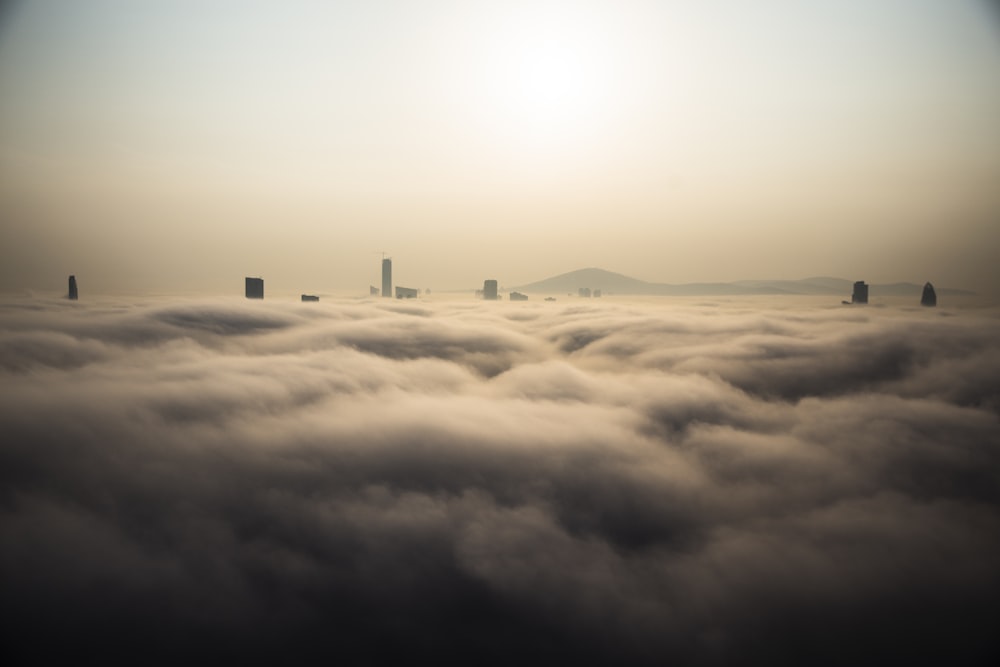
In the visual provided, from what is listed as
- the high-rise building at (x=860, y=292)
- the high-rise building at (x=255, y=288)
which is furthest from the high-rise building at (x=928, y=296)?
the high-rise building at (x=255, y=288)

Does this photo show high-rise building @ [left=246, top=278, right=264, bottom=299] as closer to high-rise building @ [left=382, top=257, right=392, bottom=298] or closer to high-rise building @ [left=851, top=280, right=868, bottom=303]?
high-rise building @ [left=382, top=257, right=392, bottom=298]

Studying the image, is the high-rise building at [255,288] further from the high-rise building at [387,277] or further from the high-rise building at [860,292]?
the high-rise building at [860,292]

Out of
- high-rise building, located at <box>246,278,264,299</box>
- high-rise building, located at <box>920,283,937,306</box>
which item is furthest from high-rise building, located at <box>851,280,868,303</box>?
high-rise building, located at <box>246,278,264,299</box>

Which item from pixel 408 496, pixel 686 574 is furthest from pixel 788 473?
pixel 408 496

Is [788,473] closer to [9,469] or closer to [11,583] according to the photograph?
[11,583]

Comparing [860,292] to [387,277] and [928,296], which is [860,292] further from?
[387,277]
